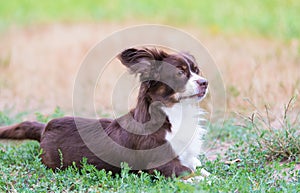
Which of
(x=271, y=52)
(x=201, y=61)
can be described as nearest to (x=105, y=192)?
(x=201, y=61)

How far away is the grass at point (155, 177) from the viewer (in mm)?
4641

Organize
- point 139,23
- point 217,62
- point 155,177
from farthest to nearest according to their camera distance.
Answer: point 139,23, point 217,62, point 155,177

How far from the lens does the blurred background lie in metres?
8.85

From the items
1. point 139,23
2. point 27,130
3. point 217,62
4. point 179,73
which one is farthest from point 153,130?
point 139,23

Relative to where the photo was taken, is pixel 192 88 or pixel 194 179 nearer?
pixel 194 179

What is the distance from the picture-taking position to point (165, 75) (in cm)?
525

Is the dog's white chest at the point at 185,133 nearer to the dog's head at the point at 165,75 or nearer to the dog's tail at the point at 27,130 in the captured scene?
the dog's head at the point at 165,75

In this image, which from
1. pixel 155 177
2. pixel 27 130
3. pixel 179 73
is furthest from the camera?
pixel 27 130

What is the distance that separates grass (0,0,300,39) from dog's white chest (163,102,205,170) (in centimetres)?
771

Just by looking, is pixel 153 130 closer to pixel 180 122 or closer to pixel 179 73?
pixel 180 122

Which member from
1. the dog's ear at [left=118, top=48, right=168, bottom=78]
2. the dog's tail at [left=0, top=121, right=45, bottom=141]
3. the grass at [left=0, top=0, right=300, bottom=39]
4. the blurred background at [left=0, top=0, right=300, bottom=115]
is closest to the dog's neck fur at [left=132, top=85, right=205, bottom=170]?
the dog's ear at [left=118, top=48, right=168, bottom=78]

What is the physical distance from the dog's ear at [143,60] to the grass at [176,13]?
7735mm

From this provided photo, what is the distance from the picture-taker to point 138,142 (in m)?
5.21

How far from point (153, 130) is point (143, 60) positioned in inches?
26.9
